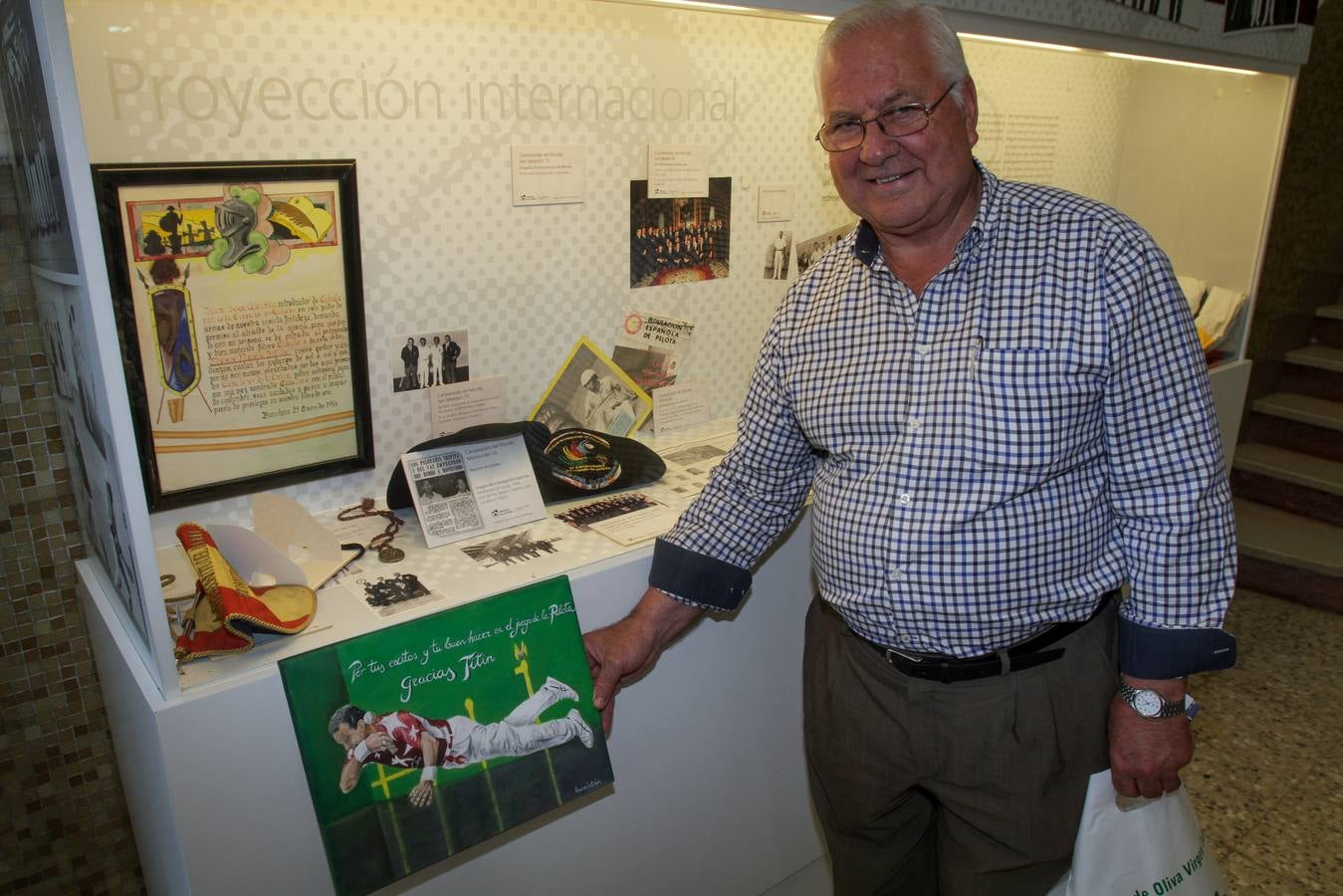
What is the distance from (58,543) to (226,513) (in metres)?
0.32

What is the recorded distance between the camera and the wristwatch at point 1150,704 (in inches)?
58.0

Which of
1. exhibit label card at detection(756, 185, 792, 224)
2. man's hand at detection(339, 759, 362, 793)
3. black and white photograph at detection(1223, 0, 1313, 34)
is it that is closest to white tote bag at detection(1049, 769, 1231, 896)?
man's hand at detection(339, 759, 362, 793)

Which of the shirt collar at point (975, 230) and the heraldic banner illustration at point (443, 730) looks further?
the shirt collar at point (975, 230)

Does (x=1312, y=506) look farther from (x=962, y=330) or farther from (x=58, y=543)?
(x=58, y=543)

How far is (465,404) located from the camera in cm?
191

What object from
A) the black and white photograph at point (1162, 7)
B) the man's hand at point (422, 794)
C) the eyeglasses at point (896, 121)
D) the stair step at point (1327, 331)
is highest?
the black and white photograph at point (1162, 7)

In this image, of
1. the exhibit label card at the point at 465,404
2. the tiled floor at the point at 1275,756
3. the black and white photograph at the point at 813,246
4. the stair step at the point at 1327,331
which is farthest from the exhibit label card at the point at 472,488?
the stair step at the point at 1327,331

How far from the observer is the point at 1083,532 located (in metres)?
1.46

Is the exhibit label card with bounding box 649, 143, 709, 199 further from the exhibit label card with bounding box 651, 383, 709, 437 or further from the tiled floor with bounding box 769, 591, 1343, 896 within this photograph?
the tiled floor with bounding box 769, 591, 1343, 896

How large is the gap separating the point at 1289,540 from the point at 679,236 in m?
3.24

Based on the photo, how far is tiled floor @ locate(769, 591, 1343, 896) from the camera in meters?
2.43

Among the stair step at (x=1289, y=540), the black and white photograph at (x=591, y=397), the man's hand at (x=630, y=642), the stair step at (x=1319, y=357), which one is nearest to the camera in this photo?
the man's hand at (x=630, y=642)

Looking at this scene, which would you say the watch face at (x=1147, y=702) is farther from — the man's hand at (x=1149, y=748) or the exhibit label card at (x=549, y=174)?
the exhibit label card at (x=549, y=174)

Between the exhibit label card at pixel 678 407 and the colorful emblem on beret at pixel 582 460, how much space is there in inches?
11.9
